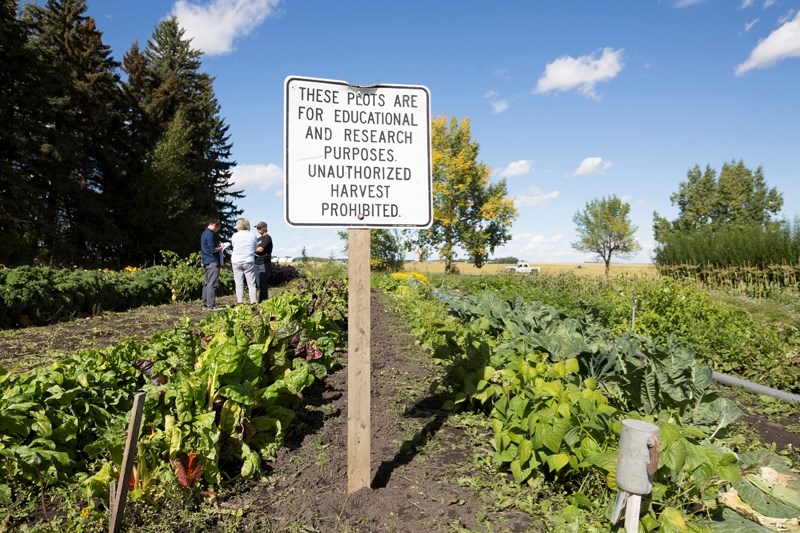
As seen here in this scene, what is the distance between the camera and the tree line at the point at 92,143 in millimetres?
23891

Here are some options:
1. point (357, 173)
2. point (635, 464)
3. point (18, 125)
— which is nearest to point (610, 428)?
point (635, 464)

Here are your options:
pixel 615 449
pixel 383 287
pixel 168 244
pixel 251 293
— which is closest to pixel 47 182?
pixel 168 244

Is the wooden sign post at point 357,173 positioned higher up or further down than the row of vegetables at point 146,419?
higher up

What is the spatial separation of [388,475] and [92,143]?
115 ft

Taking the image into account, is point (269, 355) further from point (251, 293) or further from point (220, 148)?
point (220, 148)

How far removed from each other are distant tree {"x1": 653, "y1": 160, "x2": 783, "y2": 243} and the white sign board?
52.9 metres

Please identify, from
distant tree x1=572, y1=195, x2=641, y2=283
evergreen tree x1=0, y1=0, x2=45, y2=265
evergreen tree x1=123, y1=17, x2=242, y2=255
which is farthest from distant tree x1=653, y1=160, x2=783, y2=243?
evergreen tree x1=0, y1=0, x2=45, y2=265

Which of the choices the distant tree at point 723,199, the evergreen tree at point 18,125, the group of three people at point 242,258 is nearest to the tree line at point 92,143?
the evergreen tree at point 18,125

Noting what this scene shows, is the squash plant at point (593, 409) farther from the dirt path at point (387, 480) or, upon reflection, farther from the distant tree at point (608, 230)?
the distant tree at point (608, 230)

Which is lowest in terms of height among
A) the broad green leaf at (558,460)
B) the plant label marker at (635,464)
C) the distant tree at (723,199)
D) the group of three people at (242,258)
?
the broad green leaf at (558,460)

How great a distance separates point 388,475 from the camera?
10.8 feet

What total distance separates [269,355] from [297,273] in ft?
72.4

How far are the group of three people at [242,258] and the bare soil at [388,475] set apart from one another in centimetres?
461

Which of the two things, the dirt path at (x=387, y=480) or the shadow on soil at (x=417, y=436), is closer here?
the dirt path at (x=387, y=480)
